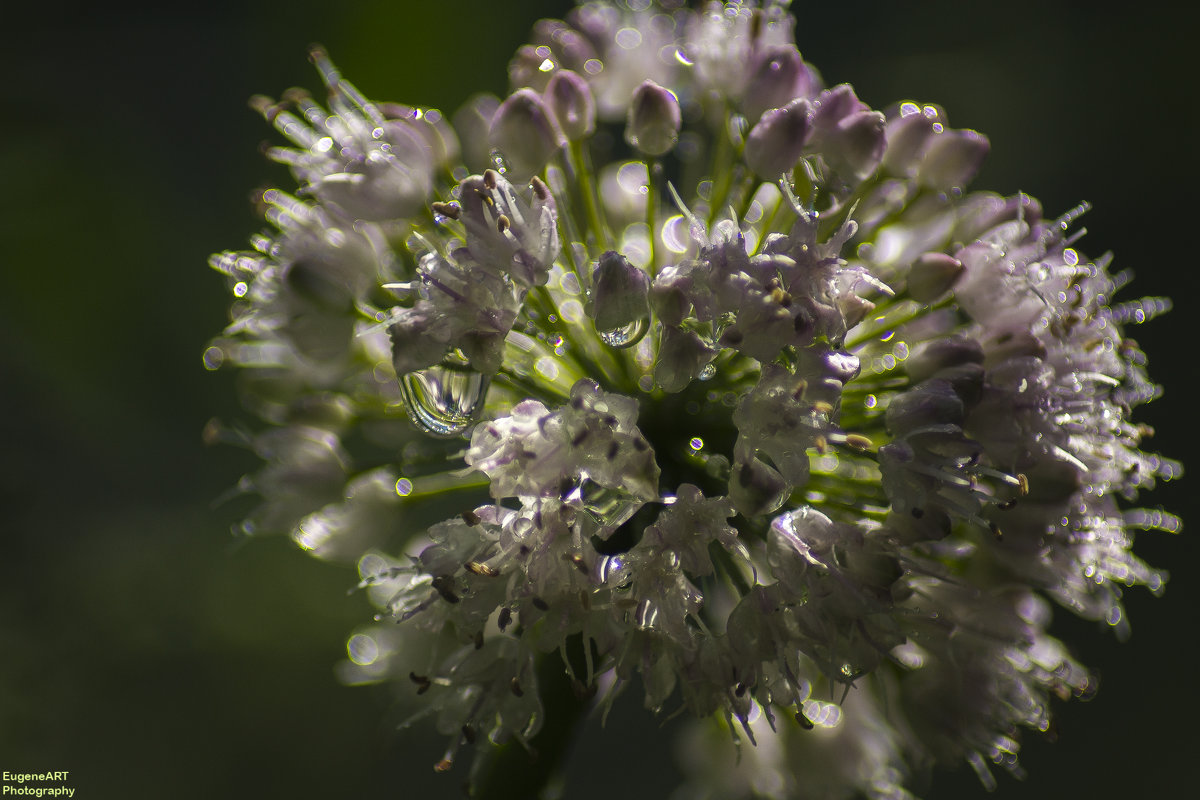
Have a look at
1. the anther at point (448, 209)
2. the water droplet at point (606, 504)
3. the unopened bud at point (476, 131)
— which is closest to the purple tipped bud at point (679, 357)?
the water droplet at point (606, 504)

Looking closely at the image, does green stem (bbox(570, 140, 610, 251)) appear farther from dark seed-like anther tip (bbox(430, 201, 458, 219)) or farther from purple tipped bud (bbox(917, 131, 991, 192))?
purple tipped bud (bbox(917, 131, 991, 192))

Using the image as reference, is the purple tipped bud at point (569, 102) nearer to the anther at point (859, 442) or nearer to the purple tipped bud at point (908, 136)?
the purple tipped bud at point (908, 136)

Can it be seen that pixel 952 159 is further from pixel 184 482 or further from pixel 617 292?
pixel 184 482

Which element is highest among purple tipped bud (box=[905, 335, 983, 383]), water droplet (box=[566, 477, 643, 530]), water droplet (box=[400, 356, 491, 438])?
purple tipped bud (box=[905, 335, 983, 383])

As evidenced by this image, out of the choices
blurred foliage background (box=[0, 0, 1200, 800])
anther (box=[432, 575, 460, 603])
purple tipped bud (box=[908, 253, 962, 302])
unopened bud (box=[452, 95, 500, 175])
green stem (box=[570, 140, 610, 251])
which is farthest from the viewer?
blurred foliage background (box=[0, 0, 1200, 800])

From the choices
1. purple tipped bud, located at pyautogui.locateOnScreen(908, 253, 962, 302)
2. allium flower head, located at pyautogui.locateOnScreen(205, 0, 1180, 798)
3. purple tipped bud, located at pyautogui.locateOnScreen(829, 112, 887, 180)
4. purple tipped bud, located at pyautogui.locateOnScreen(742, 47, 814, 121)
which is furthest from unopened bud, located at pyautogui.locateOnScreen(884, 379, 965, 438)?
purple tipped bud, located at pyautogui.locateOnScreen(742, 47, 814, 121)

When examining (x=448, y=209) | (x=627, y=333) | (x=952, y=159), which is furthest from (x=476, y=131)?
(x=952, y=159)

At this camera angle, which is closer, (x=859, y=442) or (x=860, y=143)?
(x=859, y=442)
